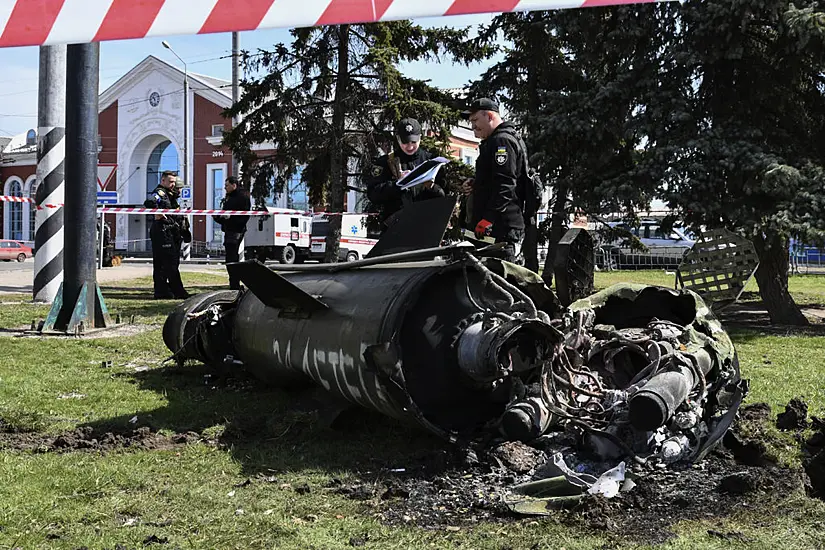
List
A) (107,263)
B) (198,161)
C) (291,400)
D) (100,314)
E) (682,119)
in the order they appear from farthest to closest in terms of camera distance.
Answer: (198,161)
(107,263)
(682,119)
(100,314)
(291,400)

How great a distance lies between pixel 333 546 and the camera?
3.12 metres

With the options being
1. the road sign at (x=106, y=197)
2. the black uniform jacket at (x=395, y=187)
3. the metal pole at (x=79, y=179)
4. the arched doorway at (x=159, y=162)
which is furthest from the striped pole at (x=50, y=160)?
the arched doorway at (x=159, y=162)

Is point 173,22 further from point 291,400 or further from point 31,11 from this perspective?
point 291,400

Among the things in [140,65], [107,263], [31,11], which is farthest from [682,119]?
[140,65]

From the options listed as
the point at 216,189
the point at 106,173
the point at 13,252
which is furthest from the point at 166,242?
the point at 216,189

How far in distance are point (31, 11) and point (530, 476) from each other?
2974 millimetres

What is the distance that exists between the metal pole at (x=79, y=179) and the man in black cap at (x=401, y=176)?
394 centimetres

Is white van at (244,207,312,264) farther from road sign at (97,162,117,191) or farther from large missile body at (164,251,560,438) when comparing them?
large missile body at (164,251,560,438)

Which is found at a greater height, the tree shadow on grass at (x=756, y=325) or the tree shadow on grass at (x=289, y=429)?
the tree shadow on grass at (x=289, y=429)

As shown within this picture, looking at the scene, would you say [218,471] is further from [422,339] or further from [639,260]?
[639,260]

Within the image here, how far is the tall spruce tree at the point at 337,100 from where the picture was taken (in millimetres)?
17516

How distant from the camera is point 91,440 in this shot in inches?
185

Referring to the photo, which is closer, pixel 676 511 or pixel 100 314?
pixel 676 511

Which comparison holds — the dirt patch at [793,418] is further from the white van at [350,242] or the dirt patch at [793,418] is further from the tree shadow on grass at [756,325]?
the white van at [350,242]
